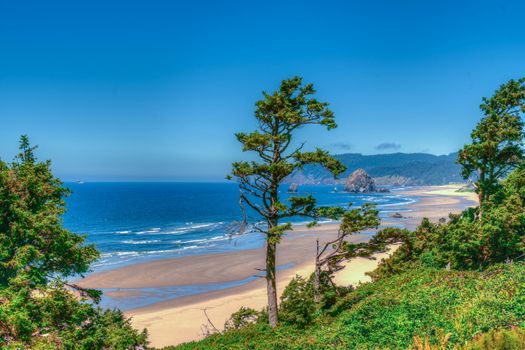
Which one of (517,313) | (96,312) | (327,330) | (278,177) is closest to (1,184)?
(96,312)

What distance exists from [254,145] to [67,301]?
862cm

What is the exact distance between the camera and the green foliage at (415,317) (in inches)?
327

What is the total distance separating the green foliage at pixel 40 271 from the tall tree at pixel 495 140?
18891mm

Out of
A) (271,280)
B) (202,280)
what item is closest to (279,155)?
(271,280)

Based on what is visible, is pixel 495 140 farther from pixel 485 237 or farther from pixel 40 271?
pixel 40 271

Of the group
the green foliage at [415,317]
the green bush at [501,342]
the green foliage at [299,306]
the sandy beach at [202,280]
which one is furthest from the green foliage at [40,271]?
the green bush at [501,342]

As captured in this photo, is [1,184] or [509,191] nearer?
[1,184]

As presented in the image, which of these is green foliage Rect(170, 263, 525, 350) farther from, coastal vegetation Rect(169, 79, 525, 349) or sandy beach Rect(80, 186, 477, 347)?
sandy beach Rect(80, 186, 477, 347)

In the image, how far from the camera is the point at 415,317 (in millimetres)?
9859

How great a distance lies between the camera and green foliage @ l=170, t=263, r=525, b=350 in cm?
830

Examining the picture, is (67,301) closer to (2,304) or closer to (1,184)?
(2,304)

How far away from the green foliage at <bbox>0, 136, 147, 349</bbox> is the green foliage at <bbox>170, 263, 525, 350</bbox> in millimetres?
3644

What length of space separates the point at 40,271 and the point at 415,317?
1317 centimetres

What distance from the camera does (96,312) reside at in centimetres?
1356
